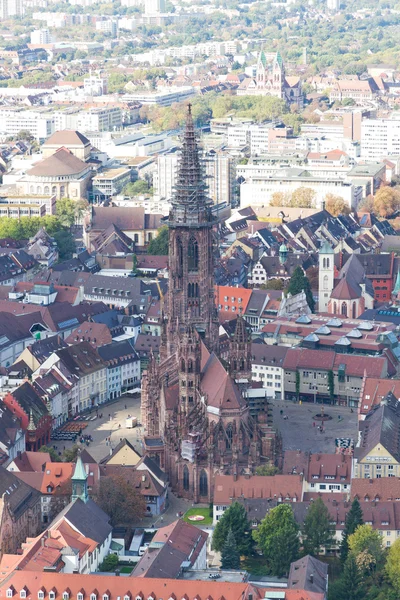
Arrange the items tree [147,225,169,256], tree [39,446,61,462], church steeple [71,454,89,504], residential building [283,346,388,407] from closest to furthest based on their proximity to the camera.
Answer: church steeple [71,454,89,504] → tree [39,446,61,462] → residential building [283,346,388,407] → tree [147,225,169,256]

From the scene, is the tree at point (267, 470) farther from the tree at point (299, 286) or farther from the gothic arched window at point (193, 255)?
the tree at point (299, 286)

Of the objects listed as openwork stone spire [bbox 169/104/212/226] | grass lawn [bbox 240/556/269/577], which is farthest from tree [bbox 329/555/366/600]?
openwork stone spire [bbox 169/104/212/226]

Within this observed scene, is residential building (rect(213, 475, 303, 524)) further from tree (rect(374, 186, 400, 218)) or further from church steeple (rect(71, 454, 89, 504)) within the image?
tree (rect(374, 186, 400, 218))

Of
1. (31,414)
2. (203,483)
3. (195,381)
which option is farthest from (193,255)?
(203,483)

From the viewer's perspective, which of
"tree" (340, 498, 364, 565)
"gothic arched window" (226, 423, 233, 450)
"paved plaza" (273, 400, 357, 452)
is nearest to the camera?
"tree" (340, 498, 364, 565)

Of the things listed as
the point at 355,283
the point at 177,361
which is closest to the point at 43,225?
the point at 355,283


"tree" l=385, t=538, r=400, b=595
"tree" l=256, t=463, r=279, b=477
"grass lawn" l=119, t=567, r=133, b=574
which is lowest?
"grass lawn" l=119, t=567, r=133, b=574

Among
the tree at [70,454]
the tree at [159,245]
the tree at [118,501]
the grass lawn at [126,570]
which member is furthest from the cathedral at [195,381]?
the tree at [159,245]

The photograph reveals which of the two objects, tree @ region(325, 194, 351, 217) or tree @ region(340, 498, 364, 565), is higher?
tree @ region(340, 498, 364, 565)

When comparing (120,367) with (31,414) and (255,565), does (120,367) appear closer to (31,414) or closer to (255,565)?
(31,414)
